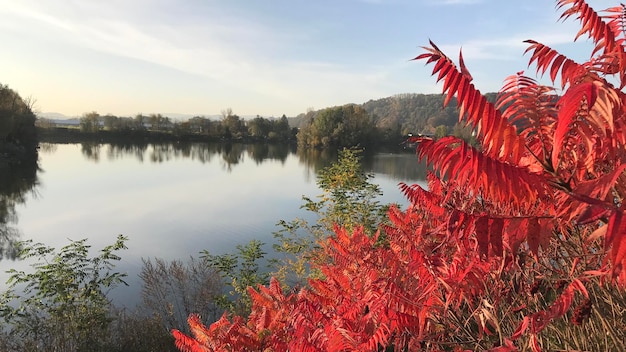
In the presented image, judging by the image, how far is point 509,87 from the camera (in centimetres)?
165

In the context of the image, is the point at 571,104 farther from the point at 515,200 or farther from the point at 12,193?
the point at 12,193

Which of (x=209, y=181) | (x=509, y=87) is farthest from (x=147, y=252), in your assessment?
(x=209, y=181)

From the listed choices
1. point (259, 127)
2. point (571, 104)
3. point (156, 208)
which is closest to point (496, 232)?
point (571, 104)

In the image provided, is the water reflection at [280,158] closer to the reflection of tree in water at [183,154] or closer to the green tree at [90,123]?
the reflection of tree in water at [183,154]

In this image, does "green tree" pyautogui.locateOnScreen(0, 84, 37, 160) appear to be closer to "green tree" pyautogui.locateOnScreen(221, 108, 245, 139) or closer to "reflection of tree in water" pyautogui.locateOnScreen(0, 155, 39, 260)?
"reflection of tree in water" pyautogui.locateOnScreen(0, 155, 39, 260)

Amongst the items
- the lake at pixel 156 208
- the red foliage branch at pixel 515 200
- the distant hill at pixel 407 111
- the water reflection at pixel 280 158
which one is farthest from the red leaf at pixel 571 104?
the distant hill at pixel 407 111

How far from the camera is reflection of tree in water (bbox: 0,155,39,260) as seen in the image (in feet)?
45.5

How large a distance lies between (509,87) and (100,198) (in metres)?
25.3

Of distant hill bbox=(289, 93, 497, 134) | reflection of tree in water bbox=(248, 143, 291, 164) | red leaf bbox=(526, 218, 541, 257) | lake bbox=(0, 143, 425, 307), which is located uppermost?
distant hill bbox=(289, 93, 497, 134)

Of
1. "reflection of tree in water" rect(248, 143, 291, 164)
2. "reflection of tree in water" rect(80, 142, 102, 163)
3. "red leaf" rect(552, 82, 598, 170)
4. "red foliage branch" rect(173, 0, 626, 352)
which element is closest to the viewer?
"red leaf" rect(552, 82, 598, 170)

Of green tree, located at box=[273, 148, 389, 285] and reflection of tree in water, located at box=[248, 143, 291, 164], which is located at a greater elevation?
green tree, located at box=[273, 148, 389, 285]

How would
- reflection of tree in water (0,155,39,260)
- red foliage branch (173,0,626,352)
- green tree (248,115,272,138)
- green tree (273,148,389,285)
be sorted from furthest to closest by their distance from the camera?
green tree (248,115,272,138) < reflection of tree in water (0,155,39,260) < green tree (273,148,389,285) < red foliage branch (173,0,626,352)

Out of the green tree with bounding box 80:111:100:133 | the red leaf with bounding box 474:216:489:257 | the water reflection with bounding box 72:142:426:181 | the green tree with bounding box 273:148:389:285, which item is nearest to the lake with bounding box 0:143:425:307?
the water reflection with bounding box 72:142:426:181

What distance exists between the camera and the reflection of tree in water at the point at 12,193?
1387 centimetres
